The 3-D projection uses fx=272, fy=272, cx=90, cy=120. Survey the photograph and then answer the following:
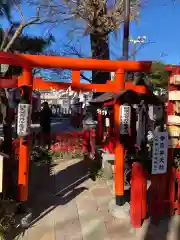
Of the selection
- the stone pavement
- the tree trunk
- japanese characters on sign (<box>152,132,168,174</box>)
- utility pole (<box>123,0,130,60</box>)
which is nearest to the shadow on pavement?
the stone pavement

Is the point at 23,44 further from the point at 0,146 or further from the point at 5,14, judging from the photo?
the point at 0,146

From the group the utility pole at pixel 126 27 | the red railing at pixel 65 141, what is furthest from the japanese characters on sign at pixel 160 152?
the red railing at pixel 65 141

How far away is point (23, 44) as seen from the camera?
48.3ft

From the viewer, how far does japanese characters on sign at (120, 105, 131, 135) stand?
5344 mm

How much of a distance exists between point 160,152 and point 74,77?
2.42m

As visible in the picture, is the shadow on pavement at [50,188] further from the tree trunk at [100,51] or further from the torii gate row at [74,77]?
the tree trunk at [100,51]

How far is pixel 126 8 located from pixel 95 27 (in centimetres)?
501

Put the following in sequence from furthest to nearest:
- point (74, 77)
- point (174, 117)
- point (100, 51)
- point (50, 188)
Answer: point (100, 51) < point (50, 188) < point (74, 77) < point (174, 117)

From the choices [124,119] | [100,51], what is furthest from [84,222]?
[100,51]

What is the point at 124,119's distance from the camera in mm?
5328

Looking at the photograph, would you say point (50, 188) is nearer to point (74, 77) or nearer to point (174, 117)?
point (74, 77)

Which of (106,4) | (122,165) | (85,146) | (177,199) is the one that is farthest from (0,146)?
(106,4)

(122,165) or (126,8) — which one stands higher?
(126,8)

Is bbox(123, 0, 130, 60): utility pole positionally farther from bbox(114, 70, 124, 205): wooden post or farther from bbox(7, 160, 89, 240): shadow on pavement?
bbox(7, 160, 89, 240): shadow on pavement
